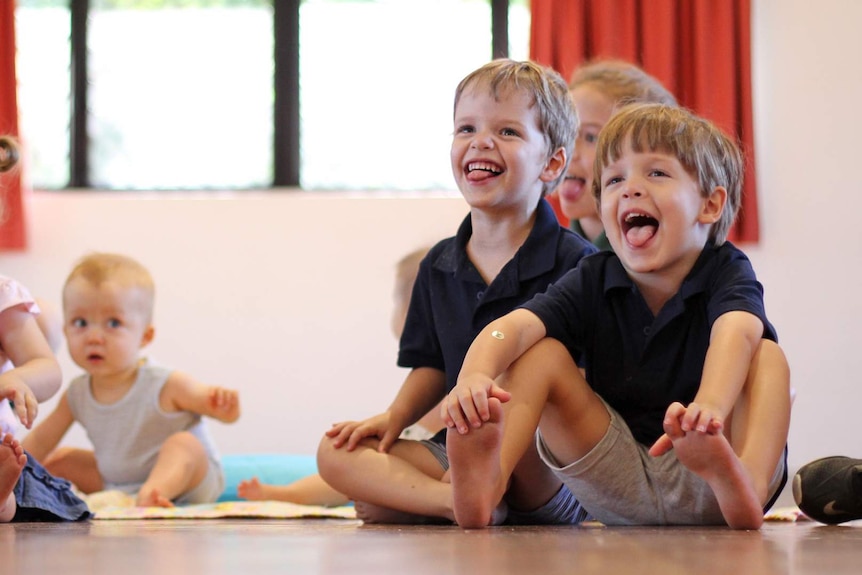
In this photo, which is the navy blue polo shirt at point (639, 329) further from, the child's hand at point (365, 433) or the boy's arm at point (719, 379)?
the child's hand at point (365, 433)

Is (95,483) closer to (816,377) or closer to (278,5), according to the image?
(278,5)

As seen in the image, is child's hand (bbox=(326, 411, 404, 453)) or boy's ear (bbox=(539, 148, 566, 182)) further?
boy's ear (bbox=(539, 148, 566, 182))

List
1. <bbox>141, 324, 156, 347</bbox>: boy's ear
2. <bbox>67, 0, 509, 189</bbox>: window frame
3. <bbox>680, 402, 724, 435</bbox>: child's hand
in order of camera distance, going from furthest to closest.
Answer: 1. <bbox>67, 0, 509, 189</bbox>: window frame
2. <bbox>141, 324, 156, 347</bbox>: boy's ear
3. <bbox>680, 402, 724, 435</bbox>: child's hand

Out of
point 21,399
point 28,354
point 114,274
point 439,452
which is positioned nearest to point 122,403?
point 114,274

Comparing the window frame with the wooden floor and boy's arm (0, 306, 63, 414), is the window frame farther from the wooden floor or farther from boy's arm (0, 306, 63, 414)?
the wooden floor

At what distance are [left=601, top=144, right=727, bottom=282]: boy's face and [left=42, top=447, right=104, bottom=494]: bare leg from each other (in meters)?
1.49

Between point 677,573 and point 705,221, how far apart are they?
34.0 inches

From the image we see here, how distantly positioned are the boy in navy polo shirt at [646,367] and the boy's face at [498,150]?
17 centimetres

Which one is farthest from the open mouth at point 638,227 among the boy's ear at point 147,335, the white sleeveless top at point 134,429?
the boy's ear at point 147,335

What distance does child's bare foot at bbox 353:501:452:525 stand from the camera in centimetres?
162

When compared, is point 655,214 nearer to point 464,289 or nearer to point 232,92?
point 464,289

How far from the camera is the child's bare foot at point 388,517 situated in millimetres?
1623

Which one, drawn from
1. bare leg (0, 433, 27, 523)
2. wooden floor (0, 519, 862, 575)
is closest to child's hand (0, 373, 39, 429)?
bare leg (0, 433, 27, 523)

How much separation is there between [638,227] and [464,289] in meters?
0.32
